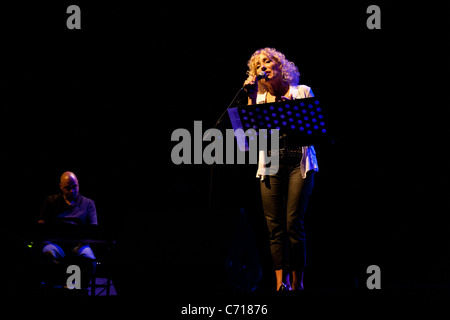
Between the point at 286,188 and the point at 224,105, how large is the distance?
72.9 inches

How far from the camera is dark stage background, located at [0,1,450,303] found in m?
4.03

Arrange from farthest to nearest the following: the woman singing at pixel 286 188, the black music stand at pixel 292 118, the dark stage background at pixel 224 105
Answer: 1. the dark stage background at pixel 224 105
2. the woman singing at pixel 286 188
3. the black music stand at pixel 292 118

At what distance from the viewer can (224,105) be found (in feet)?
15.2

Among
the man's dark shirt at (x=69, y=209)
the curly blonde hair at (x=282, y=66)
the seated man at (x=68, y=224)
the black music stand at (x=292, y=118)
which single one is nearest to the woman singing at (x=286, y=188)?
the curly blonde hair at (x=282, y=66)

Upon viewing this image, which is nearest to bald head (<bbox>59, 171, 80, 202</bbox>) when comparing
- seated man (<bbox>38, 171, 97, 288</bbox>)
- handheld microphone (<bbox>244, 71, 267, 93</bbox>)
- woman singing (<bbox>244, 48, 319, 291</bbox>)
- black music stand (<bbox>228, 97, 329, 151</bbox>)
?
seated man (<bbox>38, 171, 97, 288</bbox>)

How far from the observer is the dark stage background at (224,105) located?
4027mm

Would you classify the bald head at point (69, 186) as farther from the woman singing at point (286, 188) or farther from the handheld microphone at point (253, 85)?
the handheld microphone at point (253, 85)

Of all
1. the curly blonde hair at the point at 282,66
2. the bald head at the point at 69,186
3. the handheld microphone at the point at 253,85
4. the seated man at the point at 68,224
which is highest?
the curly blonde hair at the point at 282,66

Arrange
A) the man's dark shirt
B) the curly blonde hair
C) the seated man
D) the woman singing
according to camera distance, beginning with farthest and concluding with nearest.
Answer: the man's dark shirt
the seated man
the curly blonde hair
the woman singing

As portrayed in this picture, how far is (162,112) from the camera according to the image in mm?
4855

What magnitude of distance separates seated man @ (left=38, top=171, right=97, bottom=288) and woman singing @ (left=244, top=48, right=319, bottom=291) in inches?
→ 65.4

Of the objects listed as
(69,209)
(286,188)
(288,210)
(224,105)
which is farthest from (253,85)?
(69,209)

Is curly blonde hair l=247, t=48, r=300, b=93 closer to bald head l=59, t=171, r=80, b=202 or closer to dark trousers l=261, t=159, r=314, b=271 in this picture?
dark trousers l=261, t=159, r=314, b=271
